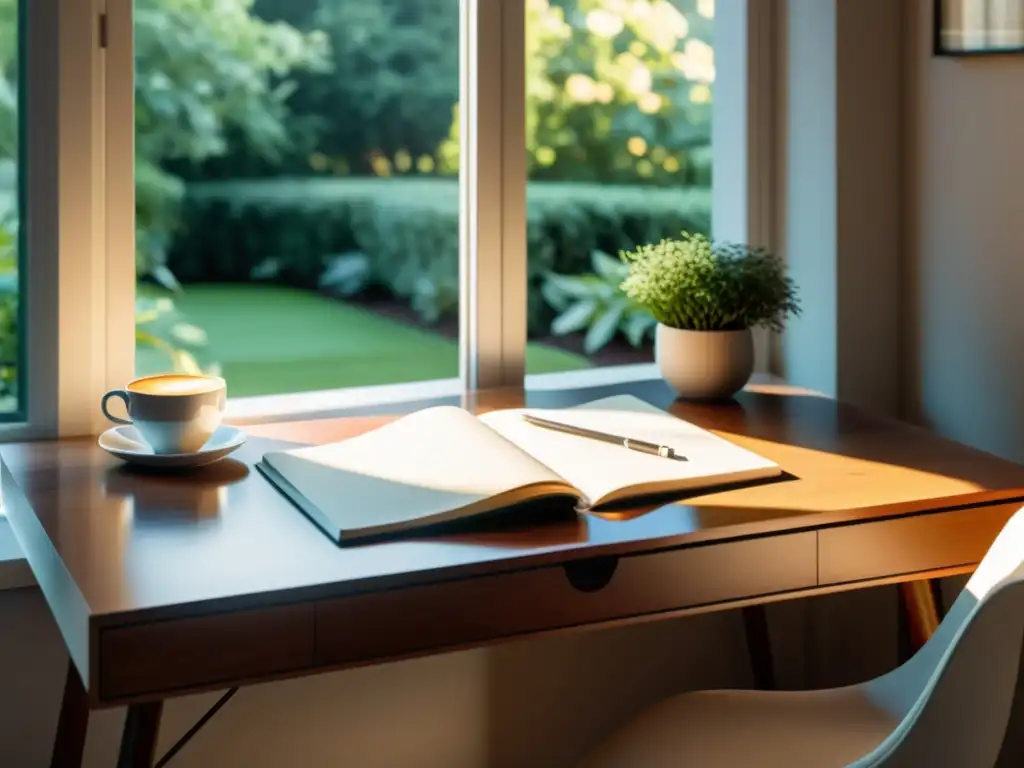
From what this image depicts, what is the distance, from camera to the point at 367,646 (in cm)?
119

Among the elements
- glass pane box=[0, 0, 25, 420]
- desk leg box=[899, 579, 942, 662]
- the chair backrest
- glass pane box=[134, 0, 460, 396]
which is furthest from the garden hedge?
the chair backrest

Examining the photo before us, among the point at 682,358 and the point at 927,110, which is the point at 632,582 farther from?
the point at 927,110

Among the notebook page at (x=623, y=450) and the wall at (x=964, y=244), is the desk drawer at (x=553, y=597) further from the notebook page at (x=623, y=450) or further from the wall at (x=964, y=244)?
the wall at (x=964, y=244)

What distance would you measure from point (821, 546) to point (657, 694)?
2.57ft

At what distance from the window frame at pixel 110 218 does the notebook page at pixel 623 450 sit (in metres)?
0.35

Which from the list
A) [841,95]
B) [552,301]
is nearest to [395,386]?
[552,301]

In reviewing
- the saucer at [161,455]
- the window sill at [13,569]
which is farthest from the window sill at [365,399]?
the window sill at [13,569]

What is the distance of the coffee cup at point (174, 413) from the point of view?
4.87 feet

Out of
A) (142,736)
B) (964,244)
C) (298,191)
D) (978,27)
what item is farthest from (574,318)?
(142,736)

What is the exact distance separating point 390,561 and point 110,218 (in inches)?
30.3

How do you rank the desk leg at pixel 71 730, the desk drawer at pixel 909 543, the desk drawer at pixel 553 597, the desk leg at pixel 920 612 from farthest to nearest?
the desk leg at pixel 920 612 < the desk leg at pixel 71 730 < the desk drawer at pixel 909 543 < the desk drawer at pixel 553 597

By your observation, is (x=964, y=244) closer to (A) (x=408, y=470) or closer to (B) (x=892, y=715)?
(B) (x=892, y=715)

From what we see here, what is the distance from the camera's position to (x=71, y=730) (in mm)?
1540

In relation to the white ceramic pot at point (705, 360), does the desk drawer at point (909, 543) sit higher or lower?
lower
